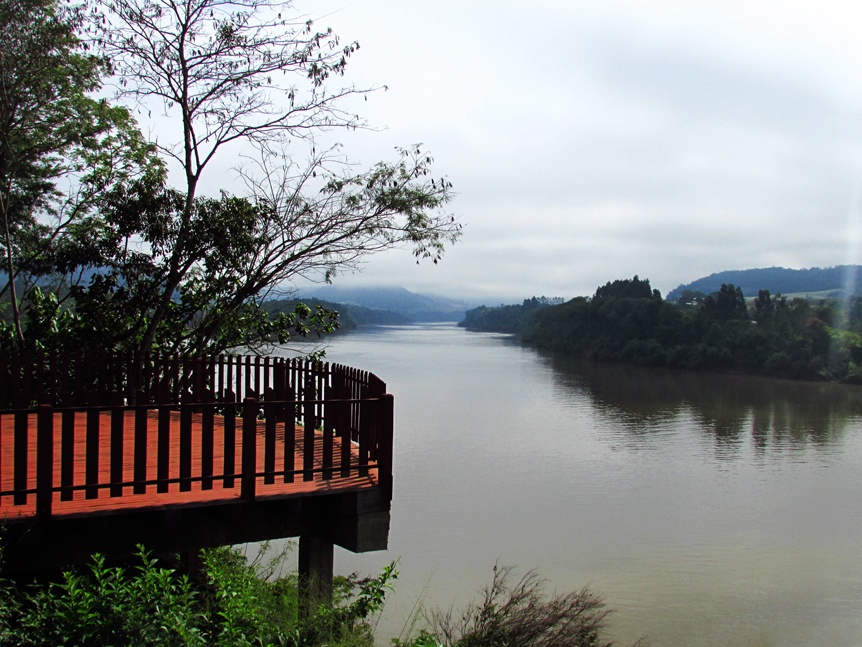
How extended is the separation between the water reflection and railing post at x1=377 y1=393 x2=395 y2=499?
2030 centimetres

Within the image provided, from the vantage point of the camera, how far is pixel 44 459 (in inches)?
155

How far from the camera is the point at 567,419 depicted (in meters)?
29.0

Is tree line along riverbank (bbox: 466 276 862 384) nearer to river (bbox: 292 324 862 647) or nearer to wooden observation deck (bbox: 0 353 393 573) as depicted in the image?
river (bbox: 292 324 862 647)

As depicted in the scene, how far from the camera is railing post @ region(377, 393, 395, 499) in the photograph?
493 cm

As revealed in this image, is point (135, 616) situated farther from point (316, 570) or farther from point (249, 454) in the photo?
point (316, 570)

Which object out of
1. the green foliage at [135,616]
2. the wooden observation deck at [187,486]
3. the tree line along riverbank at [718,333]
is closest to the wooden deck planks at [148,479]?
the wooden observation deck at [187,486]

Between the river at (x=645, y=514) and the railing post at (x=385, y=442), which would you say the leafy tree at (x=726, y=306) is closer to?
the river at (x=645, y=514)

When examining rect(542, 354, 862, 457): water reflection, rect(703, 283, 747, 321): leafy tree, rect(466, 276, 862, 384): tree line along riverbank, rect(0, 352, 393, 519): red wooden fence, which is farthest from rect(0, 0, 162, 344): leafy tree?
rect(703, 283, 747, 321): leafy tree

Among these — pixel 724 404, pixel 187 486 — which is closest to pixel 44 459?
pixel 187 486

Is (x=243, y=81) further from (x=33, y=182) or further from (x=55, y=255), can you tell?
(x=33, y=182)

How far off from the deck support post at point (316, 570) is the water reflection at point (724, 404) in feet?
63.6

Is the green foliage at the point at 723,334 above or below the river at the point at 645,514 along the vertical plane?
above

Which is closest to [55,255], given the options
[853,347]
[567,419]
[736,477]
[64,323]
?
[64,323]

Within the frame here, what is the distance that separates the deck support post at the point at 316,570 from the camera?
596 cm
